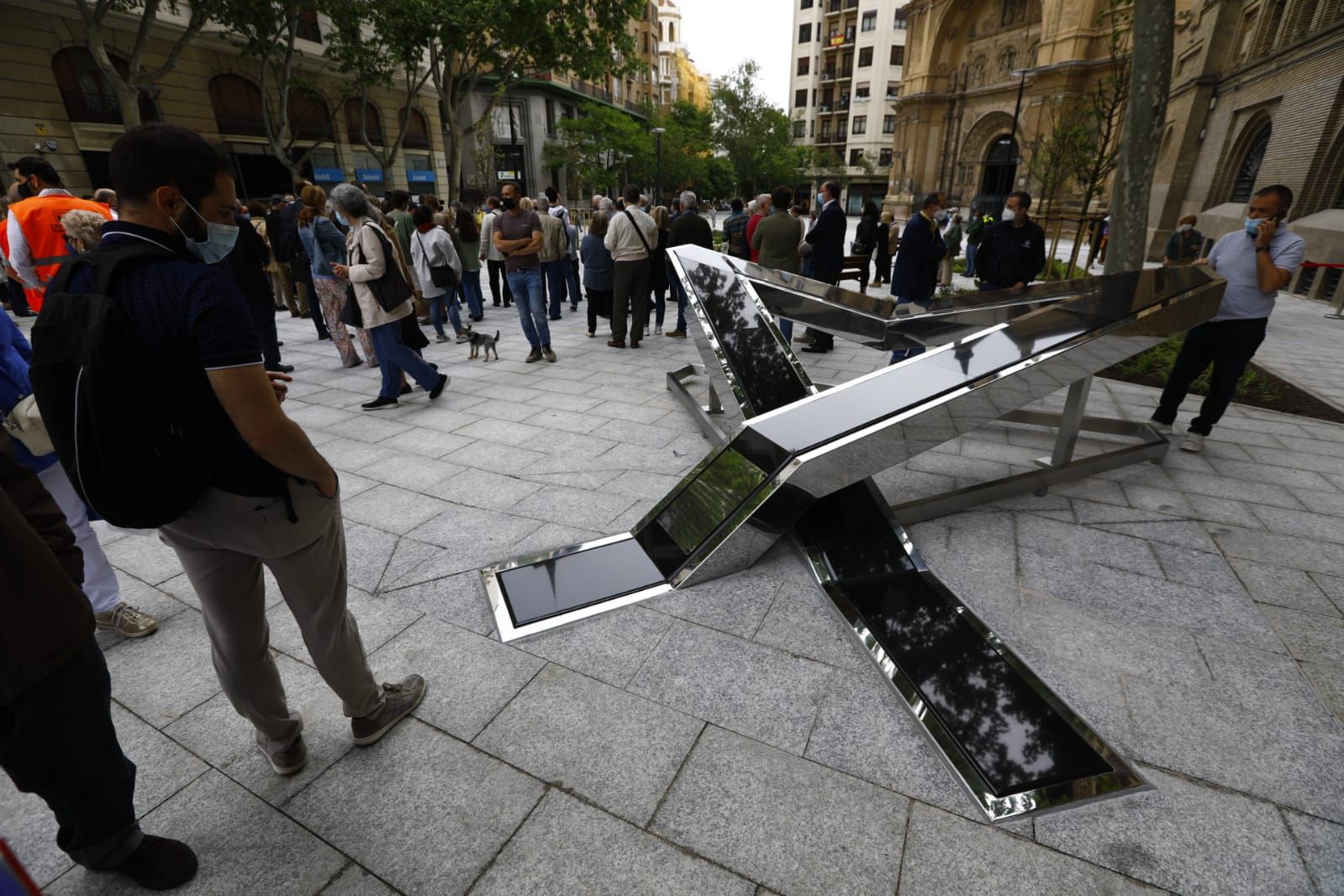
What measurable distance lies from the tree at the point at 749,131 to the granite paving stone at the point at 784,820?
5435cm

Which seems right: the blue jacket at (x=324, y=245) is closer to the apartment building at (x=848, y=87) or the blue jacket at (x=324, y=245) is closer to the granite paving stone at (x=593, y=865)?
the granite paving stone at (x=593, y=865)

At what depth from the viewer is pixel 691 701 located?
7.75ft

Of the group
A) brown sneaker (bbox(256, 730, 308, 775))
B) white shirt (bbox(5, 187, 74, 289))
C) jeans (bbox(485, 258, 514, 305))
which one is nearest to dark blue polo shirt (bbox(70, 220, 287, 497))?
brown sneaker (bbox(256, 730, 308, 775))

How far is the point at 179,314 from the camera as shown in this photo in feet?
4.58

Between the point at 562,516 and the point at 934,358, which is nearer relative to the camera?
the point at 934,358

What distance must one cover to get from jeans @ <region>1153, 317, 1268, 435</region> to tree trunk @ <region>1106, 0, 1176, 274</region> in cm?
166

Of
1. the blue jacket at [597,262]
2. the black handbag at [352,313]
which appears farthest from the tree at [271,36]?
the black handbag at [352,313]

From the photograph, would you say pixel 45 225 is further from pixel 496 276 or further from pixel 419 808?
pixel 496 276

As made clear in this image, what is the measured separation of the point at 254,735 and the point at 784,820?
194cm

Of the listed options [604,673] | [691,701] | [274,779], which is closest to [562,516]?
[604,673]

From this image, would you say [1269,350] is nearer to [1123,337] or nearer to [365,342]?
[1123,337]

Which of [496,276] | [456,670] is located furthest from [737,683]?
[496,276]

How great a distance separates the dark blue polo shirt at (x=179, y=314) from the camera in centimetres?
139

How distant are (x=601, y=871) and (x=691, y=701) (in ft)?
2.30
